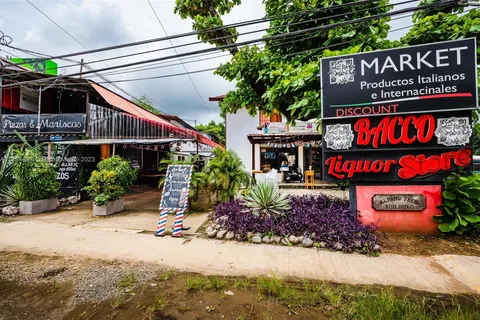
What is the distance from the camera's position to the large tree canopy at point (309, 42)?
5270mm

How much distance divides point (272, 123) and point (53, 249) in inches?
477

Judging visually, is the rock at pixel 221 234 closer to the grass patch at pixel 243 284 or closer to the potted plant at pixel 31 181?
the grass patch at pixel 243 284

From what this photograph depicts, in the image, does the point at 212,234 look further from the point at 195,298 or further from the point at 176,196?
the point at 195,298

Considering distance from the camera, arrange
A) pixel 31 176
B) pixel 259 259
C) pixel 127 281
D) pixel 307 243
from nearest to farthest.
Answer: pixel 127 281 → pixel 259 259 → pixel 307 243 → pixel 31 176

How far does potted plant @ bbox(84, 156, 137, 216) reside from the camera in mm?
7473

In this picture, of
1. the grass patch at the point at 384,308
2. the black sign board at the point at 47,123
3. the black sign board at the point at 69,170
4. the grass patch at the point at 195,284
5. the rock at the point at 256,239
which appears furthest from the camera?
the black sign board at the point at 47,123

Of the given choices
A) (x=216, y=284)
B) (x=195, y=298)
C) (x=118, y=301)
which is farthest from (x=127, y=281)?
(x=216, y=284)

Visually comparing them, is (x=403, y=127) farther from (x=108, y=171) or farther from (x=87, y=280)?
(x=108, y=171)

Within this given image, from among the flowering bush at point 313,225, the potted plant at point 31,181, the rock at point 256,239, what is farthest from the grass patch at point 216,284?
the potted plant at point 31,181

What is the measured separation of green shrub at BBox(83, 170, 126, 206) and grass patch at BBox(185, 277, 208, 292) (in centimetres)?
544

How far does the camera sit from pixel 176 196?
597 centimetres

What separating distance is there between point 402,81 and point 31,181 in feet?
37.2

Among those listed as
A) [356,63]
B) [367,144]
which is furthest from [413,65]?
[367,144]

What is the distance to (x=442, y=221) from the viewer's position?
5.12 meters
